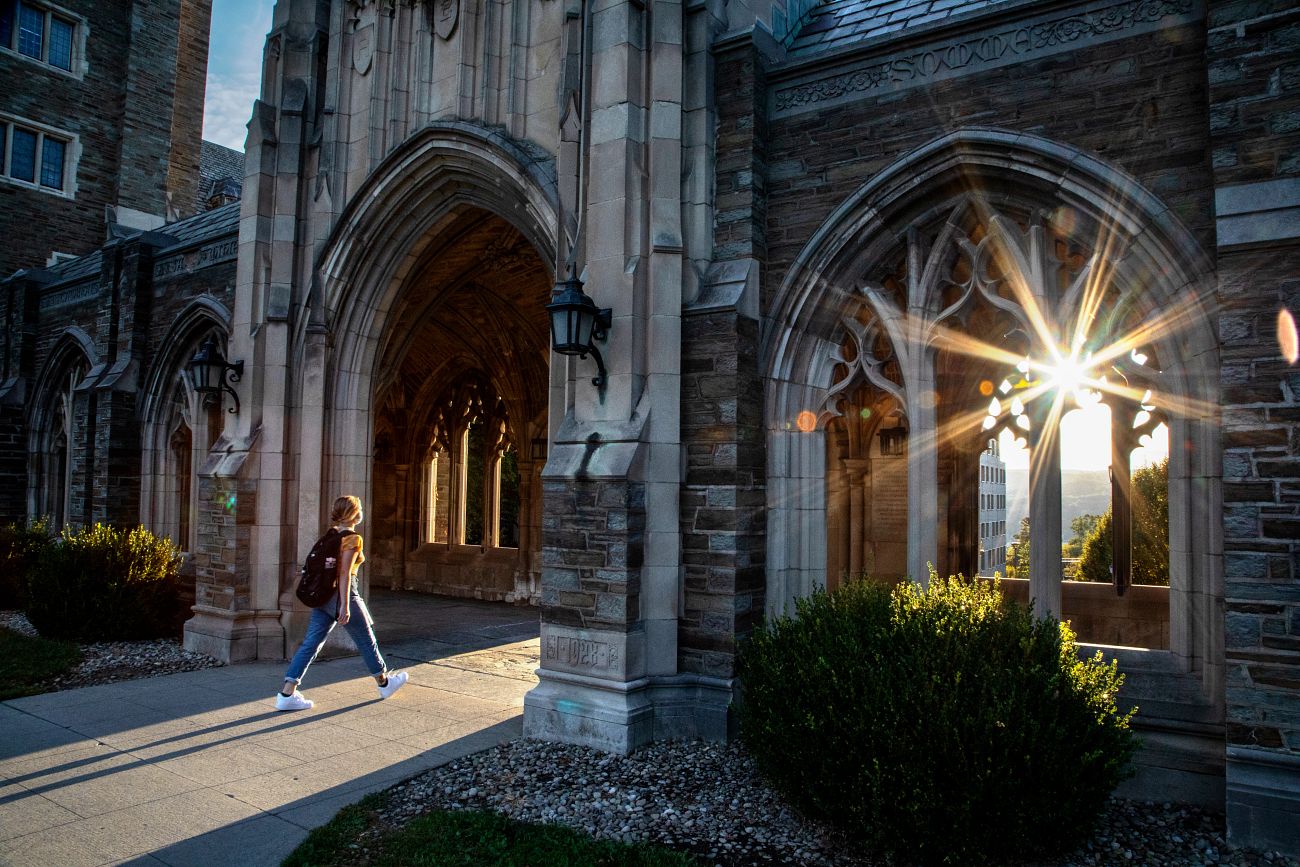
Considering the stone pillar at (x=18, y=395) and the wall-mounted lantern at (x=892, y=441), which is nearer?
the wall-mounted lantern at (x=892, y=441)

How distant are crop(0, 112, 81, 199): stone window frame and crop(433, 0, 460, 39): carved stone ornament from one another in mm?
13441

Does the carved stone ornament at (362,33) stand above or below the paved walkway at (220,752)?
above

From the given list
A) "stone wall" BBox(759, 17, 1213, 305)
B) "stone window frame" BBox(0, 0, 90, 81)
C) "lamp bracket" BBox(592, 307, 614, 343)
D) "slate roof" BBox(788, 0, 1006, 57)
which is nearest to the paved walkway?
"lamp bracket" BBox(592, 307, 614, 343)

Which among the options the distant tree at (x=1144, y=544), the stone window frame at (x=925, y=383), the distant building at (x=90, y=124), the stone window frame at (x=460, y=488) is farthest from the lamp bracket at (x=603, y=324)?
the distant building at (x=90, y=124)

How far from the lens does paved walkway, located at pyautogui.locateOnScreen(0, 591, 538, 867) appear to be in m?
4.25

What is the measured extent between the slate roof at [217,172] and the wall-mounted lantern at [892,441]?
17305 mm

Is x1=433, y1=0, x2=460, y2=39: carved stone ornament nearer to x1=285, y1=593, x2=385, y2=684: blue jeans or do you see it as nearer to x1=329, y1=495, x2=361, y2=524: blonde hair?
x1=329, y1=495, x2=361, y2=524: blonde hair

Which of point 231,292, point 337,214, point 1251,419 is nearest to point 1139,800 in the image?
point 1251,419

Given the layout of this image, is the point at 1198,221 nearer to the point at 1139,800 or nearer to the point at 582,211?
the point at 1139,800

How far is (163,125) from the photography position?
19.4 metres

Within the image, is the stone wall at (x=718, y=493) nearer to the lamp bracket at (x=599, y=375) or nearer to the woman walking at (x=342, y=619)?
the lamp bracket at (x=599, y=375)

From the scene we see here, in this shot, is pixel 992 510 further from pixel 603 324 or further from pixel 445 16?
pixel 603 324

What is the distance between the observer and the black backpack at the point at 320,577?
661 centimetres

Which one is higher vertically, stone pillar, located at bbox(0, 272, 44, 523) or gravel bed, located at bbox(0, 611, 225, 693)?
stone pillar, located at bbox(0, 272, 44, 523)
